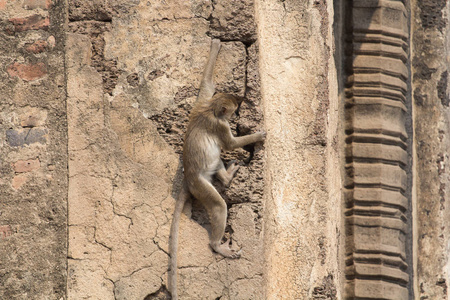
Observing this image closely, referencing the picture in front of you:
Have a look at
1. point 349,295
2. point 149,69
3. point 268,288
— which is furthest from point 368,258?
point 149,69

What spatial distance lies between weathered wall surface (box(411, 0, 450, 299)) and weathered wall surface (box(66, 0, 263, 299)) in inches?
90.6

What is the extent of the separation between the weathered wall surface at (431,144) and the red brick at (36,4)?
317 centimetres

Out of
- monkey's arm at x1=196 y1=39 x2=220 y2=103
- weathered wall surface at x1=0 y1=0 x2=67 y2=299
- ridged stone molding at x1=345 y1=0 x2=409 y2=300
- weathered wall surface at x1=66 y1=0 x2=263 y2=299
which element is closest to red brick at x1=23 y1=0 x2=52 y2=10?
weathered wall surface at x1=0 y1=0 x2=67 y2=299

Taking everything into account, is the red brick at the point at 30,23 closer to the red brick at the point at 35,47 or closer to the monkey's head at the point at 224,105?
the red brick at the point at 35,47

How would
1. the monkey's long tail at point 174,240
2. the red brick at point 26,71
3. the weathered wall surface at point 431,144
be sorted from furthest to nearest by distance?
the weathered wall surface at point 431,144 → the red brick at point 26,71 → the monkey's long tail at point 174,240

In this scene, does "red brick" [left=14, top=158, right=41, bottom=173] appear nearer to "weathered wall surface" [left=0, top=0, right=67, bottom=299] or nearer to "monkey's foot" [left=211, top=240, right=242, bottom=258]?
"weathered wall surface" [left=0, top=0, right=67, bottom=299]

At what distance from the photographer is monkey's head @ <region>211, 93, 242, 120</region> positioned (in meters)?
5.77

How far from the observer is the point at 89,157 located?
5.87 m

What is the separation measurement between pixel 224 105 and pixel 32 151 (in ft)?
Result: 4.05

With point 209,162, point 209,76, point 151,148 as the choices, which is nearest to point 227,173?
point 209,162

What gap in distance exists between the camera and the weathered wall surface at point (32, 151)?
5.86 meters

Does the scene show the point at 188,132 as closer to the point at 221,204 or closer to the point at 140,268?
the point at 221,204

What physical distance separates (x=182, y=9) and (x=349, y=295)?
94.8 inches

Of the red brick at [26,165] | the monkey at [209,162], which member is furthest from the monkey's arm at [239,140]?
the red brick at [26,165]
